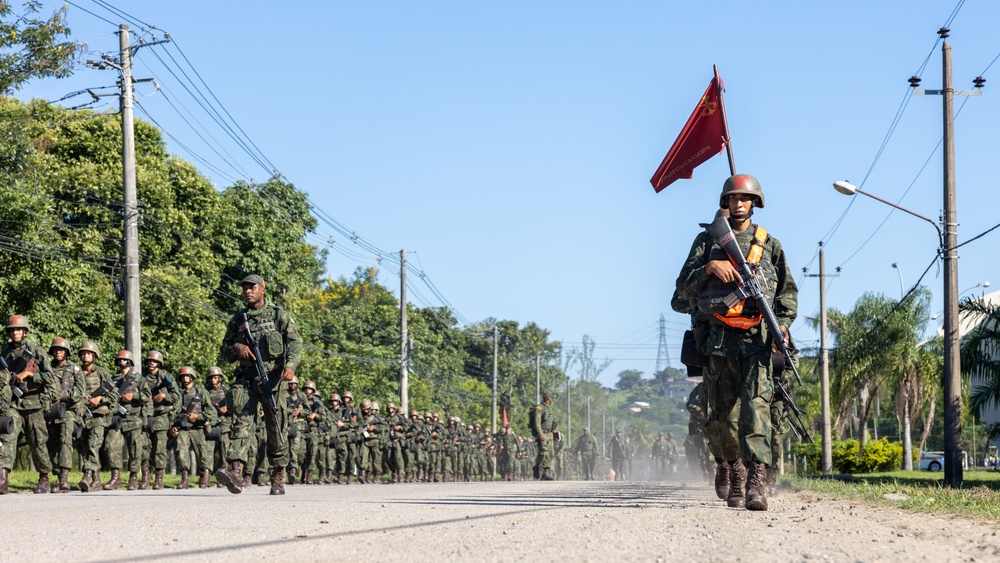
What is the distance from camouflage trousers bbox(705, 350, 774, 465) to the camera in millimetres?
9648

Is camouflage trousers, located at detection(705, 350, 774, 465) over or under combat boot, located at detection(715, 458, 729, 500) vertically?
over

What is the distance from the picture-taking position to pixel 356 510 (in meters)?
10.4

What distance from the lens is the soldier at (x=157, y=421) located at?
18312 mm

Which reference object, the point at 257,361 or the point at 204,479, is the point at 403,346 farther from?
the point at 257,361

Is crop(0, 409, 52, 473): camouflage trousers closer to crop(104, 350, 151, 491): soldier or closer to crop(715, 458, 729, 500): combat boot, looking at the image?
crop(104, 350, 151, 491): soldier

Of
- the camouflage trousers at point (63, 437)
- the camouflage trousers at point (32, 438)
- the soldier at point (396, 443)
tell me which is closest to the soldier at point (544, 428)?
the soldier at point (396, 443)

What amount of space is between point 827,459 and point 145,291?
20.5m

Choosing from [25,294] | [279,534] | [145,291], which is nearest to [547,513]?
[279,534]

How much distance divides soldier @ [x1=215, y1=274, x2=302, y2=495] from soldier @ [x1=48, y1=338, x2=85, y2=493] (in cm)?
337

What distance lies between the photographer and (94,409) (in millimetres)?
16797

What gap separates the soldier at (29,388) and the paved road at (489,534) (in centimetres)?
456

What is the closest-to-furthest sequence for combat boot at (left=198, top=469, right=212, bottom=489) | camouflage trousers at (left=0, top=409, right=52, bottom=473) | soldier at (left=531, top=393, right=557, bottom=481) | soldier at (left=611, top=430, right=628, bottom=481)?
camouflage trousers at (left=0, top=409, right=52, bottom=473)
combat boot at (left=198, top=469, right=212, bottom=489)
soldier at (left=531, top=393, right=557, bottom=481)
soldier at (left=611, top=430, right=628, bottom=481)

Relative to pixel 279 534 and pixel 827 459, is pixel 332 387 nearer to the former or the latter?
pixel 827 459

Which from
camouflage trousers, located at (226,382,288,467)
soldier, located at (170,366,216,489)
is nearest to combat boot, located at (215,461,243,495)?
camouflage trousers, located at (226,382,288,467)
